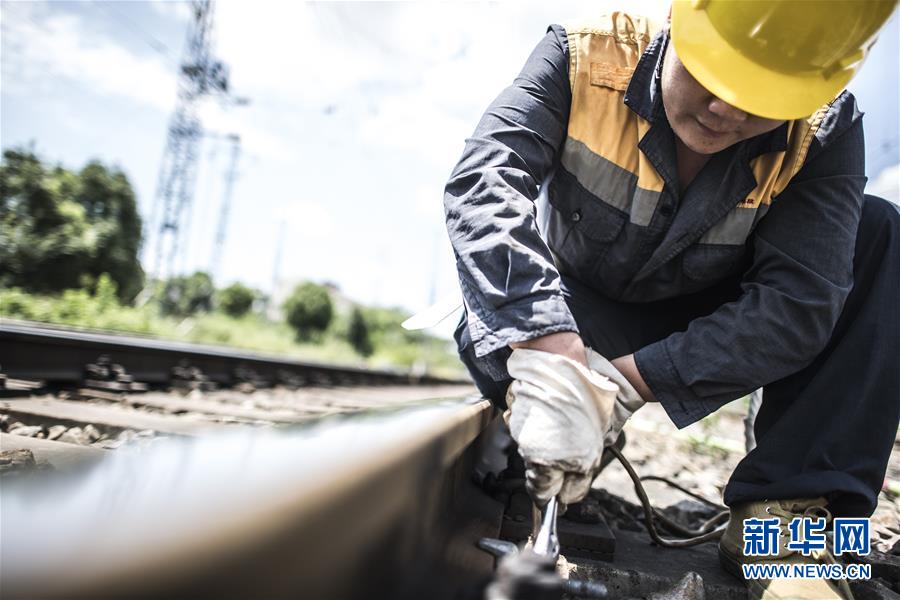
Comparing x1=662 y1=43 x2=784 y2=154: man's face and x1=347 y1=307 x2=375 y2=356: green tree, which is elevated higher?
x1=662 y1=43 x2=784 y2=154: man's face

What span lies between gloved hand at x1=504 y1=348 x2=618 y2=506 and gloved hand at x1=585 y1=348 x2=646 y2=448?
9.5 inches

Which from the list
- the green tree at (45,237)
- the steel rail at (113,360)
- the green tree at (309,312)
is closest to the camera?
the steel rail at (113,360)

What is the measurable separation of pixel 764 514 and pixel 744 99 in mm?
1119

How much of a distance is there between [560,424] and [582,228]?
0.88m

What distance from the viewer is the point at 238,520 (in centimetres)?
48

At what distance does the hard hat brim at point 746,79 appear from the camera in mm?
1576

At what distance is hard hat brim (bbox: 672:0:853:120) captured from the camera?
1576mm

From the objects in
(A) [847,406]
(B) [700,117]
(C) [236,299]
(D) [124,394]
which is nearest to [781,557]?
(A) [847,406]

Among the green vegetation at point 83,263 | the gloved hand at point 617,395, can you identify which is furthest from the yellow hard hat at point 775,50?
the green vegetation at point 83,263

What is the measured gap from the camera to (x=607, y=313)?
2.21m

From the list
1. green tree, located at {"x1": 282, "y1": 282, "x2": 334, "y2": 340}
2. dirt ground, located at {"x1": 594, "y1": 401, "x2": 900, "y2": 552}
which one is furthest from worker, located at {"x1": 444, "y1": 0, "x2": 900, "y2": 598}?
green tree, located at {"x1": 282, "y1": 282, "x2": 334, "y2": 340}

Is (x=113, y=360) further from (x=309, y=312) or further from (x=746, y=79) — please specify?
(x=309, y=312)

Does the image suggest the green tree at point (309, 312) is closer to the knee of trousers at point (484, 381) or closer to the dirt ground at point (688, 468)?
the dirt ground at point (688, 468)

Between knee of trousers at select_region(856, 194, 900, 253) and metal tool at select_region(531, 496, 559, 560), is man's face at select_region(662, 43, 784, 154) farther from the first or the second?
metal tool at select_region(531, 496, 559, 560)
